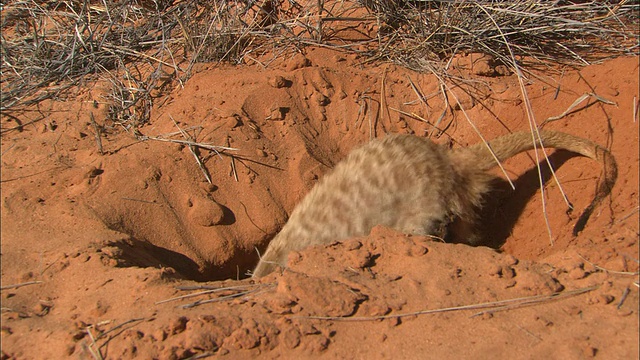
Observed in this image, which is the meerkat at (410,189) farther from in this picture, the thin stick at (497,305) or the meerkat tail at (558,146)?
the thin stick at (497,305)

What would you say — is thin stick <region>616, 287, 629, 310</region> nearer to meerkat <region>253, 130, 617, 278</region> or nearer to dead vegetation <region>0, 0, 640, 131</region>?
meerkat <region>253, 130, 617, 278</region>

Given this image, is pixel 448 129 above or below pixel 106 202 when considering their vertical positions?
above

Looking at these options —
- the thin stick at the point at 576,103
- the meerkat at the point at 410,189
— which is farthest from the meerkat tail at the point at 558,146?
the thin stick at the point at 576,103

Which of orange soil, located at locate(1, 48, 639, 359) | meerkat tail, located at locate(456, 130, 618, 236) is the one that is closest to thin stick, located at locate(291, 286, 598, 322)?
orange soil, located at locate(1, 48, 639, 359)

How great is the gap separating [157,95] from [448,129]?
7.07 feet

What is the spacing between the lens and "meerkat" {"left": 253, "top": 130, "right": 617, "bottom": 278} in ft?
10.2

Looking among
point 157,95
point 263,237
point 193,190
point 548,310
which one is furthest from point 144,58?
point 548,310

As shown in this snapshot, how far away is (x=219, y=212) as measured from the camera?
3416mm

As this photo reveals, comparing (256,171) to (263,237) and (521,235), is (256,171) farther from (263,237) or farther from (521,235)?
(521,235)

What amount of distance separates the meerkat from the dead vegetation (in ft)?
3.10

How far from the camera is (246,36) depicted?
168 inches

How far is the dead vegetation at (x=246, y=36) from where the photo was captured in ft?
12.4

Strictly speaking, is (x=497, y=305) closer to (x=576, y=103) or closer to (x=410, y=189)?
(x=410, y=189)

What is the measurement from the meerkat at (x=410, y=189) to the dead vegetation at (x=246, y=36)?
0.94 metres
